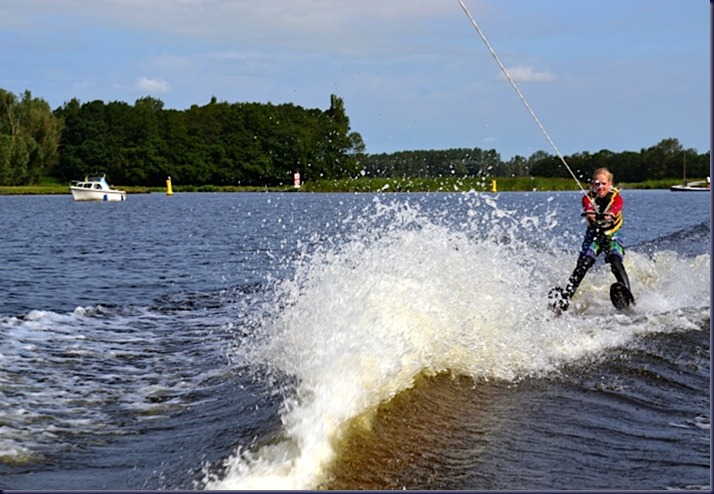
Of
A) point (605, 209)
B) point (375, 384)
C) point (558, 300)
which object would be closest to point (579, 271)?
point (558, 300)

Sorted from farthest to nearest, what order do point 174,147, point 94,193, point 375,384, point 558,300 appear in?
point 174,147
point 94,193
point 558,300
point 375,384

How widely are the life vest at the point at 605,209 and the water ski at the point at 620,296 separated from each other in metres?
0.91

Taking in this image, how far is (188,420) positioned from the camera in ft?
25.8

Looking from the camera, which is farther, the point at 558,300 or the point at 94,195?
the point at 94,195

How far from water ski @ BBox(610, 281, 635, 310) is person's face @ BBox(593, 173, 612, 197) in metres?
1.34

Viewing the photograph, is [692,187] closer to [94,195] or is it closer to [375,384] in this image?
[94,195]

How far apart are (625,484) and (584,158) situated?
7122cm

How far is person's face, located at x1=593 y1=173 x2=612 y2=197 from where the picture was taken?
1165 centimetres

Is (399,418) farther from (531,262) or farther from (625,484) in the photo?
(531,262)

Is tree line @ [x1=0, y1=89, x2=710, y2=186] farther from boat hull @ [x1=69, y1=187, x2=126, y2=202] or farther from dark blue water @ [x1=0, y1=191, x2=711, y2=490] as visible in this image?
dark blue water @ [x1=0, y1=191, x2=711, y2=490]

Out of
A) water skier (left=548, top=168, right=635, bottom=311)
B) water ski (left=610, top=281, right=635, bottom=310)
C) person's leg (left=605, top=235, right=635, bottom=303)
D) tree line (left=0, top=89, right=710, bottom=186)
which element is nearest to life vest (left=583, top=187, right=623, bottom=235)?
water skier (left=548, top=168, right=635, bottom=311)

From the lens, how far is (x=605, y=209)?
11.8 metres

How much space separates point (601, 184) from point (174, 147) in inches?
4645

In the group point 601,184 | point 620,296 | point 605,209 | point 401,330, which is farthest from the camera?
point 620,296
